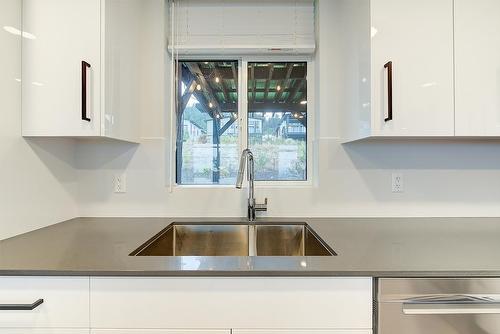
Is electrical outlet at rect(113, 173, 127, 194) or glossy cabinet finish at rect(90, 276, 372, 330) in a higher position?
electrical outlet at rect(113, 173, 127, 194)

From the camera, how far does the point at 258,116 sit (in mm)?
1908

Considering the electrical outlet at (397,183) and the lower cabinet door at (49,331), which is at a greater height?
the electrical outlet at (397,183)

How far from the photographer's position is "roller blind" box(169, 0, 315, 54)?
1.81 meters

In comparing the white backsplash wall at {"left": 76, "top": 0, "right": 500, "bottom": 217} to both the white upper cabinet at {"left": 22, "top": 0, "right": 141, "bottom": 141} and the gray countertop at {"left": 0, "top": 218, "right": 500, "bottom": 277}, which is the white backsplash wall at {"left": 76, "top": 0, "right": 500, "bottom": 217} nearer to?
the gray countertop at {"left": 0, "top": 218, "right": 500, "bottom": 277}

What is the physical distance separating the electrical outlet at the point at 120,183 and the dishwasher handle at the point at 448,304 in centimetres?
147

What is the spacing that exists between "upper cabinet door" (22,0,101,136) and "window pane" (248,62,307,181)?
35.6 inches

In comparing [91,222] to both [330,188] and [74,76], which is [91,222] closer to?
[74,76]

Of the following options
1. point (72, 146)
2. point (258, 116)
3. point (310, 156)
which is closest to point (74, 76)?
point (72, 146)

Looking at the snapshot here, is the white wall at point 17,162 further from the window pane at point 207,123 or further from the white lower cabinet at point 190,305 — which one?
the window pane at point 207,123

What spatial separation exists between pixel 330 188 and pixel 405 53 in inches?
30.5

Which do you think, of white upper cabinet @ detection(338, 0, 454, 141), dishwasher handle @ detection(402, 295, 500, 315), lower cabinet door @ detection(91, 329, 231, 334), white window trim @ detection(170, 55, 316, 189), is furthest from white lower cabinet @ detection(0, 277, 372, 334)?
white window trim @ detection(170, 55, 316, 189)

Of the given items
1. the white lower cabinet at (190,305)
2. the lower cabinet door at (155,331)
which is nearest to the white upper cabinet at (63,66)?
the white lower cabinet at (190,305)

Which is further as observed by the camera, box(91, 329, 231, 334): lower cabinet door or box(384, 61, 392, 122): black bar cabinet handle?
box(384, 61, 392, 122): black bar cabinet handle

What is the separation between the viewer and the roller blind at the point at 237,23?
1809 millimetres
